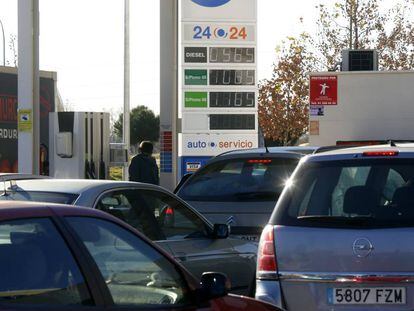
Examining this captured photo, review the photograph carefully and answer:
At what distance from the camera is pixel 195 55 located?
1992 cm

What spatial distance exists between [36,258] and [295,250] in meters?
2.58

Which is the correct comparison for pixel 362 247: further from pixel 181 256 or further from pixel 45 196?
pixel 45 196

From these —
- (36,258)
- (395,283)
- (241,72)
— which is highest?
(241,72)

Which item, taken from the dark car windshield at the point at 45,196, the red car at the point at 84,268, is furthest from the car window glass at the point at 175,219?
the red car at the point at 84,268

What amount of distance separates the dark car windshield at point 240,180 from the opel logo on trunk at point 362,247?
330 cm

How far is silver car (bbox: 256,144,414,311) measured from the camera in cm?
587

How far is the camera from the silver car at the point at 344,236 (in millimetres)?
5867

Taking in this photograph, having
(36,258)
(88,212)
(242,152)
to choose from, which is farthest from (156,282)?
(242,152)

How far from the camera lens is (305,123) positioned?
42844mm

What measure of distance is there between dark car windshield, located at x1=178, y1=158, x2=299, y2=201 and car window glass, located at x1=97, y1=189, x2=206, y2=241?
1755 mm

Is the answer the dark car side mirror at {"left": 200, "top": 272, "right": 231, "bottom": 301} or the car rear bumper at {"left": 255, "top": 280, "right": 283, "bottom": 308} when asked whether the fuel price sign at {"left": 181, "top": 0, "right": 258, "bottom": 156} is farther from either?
the dark car side mirror at {"left": 200, "top": 272, "right": 231, "bottom": 301}

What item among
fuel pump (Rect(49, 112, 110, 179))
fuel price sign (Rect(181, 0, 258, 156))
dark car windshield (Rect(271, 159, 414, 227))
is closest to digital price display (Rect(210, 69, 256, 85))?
fuel price sign (Rect(181, 0, 258, 156))

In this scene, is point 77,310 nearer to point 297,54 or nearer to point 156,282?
point 156,282

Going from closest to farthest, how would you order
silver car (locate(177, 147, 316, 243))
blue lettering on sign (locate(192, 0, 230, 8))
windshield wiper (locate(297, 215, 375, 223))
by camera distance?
windshield wiper (locate(297, 215, 375, 223)), silver car (locate(177, 147, 316, 243)), blue lettering on sign (locate(192, 0, 230, 8))
